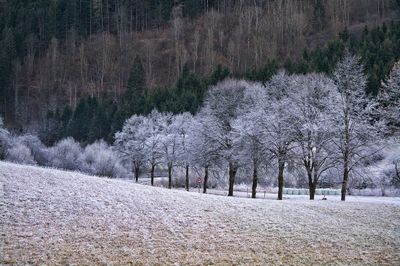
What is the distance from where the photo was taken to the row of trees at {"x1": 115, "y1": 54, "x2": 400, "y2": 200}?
37438 millimetres

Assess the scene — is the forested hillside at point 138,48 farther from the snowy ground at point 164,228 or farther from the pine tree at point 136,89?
the snowy ground at point 164,228

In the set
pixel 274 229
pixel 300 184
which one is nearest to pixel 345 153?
pixel 274 229

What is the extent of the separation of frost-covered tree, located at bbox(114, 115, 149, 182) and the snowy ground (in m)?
38.6

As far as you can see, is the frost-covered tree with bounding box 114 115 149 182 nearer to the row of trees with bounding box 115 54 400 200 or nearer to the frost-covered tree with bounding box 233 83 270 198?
the row of trees with bounding box 115 54 400 200

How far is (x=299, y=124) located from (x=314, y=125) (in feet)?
5.46

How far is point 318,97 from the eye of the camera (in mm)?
41531

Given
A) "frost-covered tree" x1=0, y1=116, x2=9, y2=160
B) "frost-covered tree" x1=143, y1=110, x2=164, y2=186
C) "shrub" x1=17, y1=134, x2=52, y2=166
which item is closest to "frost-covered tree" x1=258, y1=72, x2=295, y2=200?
"frost-covered tree" x1=143, y1=110, x2=164, y2=186

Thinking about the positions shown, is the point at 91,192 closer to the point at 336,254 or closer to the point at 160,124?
the point at 336,254

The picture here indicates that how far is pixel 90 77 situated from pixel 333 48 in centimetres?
9095

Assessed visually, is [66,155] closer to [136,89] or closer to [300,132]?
[136,89]

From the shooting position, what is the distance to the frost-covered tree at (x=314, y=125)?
1492 inches

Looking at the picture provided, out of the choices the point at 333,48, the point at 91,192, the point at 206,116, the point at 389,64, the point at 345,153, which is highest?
the point at 333,48

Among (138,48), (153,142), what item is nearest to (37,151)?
(153,142)

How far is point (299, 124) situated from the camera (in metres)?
39.1
